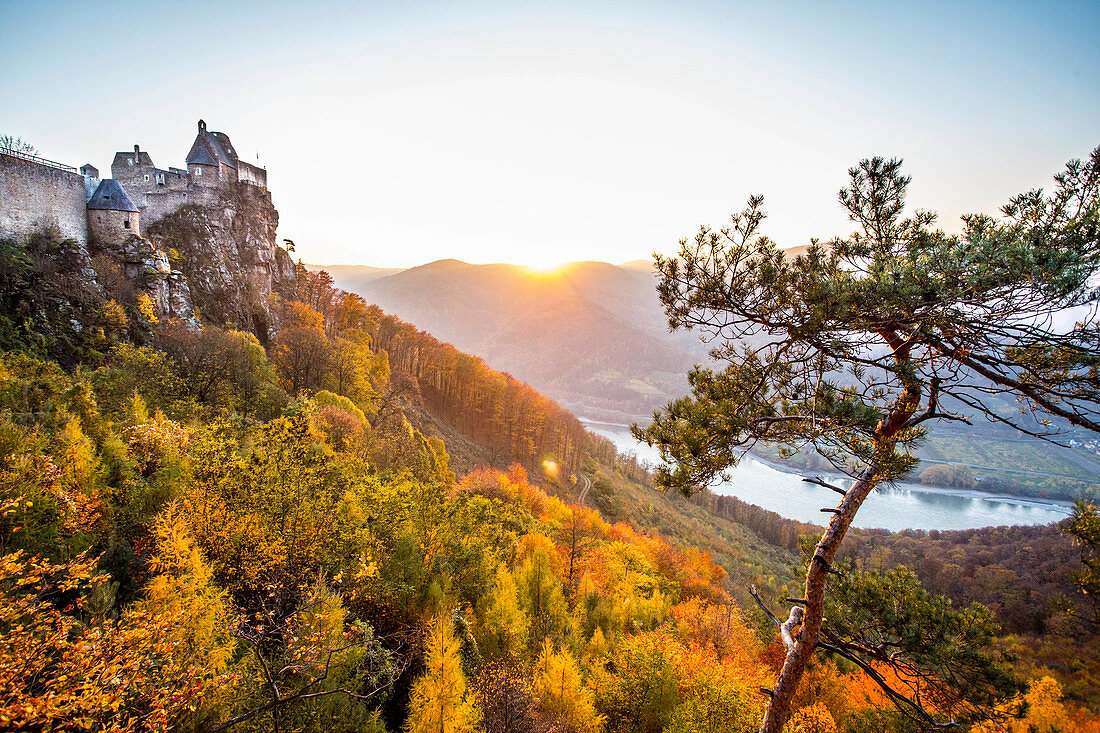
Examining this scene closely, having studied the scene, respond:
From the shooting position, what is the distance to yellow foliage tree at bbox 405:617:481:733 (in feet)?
27.1

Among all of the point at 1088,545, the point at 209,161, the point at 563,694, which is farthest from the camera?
the point at 209,161

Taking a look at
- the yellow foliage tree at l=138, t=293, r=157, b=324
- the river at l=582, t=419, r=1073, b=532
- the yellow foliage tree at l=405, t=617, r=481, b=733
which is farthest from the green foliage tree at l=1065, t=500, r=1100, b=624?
the river at l=582, t=419, r=1073, b=532

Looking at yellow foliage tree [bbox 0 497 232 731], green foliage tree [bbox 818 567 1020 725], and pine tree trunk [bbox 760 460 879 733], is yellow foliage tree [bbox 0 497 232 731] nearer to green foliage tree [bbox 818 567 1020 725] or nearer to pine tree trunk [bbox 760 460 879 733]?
pine tree trunk [bbox 760 460 879 733]

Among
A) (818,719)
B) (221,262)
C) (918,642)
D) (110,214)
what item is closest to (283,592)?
(918,642)

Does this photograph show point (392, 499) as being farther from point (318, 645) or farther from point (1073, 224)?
point (1073, 224)

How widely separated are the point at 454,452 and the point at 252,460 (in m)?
36.8

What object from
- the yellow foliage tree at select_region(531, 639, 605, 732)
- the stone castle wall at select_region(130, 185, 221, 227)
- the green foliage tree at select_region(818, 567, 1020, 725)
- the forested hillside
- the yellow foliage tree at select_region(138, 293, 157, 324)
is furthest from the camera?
the stone castle wall at select_region(130, 185, 221, 227)

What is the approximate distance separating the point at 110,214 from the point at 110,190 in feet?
5.09

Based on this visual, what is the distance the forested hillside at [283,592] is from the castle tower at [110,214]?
4.54 meters

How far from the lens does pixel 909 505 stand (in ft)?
334

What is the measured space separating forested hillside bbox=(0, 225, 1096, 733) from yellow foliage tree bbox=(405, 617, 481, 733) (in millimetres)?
46

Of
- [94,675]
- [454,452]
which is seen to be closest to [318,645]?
[94,675]

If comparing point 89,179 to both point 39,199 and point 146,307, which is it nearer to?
point 39,199

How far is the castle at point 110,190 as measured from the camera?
778 inches
